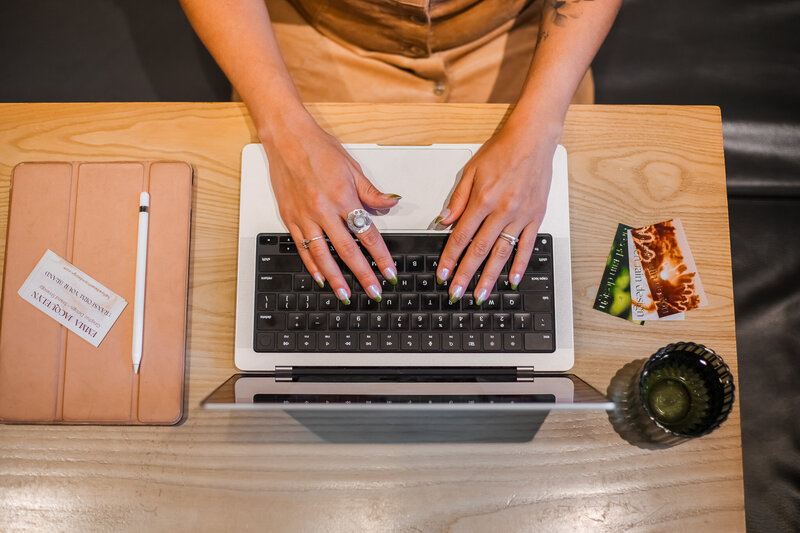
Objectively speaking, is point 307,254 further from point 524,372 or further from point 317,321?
point 524,372

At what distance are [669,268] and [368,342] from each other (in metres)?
0.44

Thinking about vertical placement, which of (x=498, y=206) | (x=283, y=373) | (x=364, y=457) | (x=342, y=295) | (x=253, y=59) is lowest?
(x=364, y=457)

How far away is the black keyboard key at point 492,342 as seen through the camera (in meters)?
0.64

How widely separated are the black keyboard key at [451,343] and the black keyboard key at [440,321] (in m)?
0.01

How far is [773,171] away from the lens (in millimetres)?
1018

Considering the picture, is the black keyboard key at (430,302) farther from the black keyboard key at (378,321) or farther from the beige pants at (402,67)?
the beige pants at (402,67)

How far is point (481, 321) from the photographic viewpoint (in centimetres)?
65

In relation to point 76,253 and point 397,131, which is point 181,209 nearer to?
point 76,253

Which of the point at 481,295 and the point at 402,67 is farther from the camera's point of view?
the point at 402,67

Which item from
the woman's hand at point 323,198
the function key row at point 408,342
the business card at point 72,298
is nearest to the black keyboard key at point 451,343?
the function key row at point 408,342

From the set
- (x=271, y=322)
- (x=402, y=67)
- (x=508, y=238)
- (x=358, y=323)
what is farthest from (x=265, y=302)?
(x=402, y=67)

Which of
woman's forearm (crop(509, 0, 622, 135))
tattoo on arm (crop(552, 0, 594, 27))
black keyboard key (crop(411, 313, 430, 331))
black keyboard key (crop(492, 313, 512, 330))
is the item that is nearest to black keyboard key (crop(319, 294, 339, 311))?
black keyboard key (crop(411, 313, 430, 331))

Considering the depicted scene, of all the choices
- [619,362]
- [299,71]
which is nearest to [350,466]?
[619,362]

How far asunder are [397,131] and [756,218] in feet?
2.68
